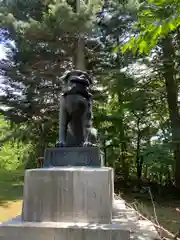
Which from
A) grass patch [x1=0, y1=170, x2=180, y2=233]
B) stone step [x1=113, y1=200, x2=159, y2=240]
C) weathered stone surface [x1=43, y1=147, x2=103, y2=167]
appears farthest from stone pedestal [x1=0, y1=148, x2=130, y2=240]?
grass patch [x1=0, y1=170, x2=180, y2=233]

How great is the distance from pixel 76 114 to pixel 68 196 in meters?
1.37

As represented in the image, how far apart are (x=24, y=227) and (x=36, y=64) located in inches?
359

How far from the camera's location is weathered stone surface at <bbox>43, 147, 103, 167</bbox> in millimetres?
3760

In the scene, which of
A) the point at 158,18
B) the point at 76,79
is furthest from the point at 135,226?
the point at 158,18

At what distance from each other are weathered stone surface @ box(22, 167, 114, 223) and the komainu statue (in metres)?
0.89

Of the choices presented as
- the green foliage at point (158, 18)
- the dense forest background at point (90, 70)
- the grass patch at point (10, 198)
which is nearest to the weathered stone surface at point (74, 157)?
the green foliage at point (158, 18)

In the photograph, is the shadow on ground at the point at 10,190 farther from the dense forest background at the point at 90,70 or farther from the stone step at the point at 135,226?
the stone step at the point at 135,226

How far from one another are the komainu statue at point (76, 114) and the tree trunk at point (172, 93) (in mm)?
6556

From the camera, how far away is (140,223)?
363cm

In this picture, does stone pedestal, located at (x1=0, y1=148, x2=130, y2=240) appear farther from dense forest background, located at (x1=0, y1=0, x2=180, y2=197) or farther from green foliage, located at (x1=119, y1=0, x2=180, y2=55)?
dense forest background, located at (x1=0, y1=0, x2=180, y2=197)

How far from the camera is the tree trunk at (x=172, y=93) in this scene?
10352 mm

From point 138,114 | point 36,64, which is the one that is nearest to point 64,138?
point 36,64

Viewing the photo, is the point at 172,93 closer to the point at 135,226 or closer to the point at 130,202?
the point at 130,202

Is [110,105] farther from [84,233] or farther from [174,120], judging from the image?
[84,233]
